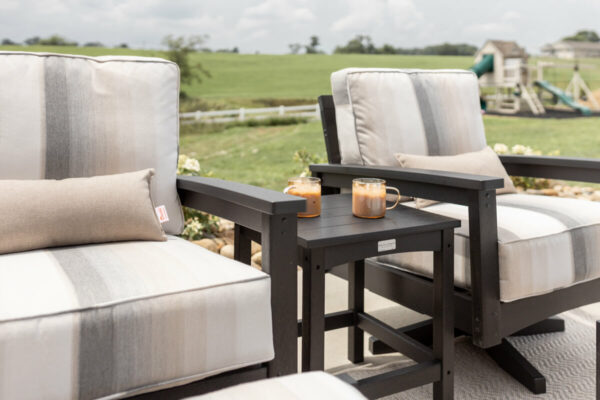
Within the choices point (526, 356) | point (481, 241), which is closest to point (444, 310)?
point (481, 241)

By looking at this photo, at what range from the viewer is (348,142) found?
2.04m

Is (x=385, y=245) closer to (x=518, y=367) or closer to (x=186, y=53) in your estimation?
(x=518, y=367)

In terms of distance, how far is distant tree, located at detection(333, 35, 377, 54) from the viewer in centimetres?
500

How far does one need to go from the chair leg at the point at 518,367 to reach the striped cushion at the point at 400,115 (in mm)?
698

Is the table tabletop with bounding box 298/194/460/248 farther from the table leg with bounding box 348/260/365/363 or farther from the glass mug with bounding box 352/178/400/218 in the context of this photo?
the table leg with bounding box 348/260/365/363

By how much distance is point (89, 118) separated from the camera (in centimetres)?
157

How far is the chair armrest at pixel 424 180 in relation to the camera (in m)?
1.51

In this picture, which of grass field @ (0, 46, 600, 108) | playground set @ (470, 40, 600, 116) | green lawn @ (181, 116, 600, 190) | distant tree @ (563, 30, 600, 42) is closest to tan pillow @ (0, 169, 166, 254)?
green lawn @ (181, 116, 600, 190)

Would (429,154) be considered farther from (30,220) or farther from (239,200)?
(30,220)

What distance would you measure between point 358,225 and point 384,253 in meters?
0.10

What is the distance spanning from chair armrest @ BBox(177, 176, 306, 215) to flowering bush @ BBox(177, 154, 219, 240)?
1.27 metres

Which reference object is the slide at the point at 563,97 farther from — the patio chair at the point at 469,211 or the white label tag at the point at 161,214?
the white label tag at the point at 161,214

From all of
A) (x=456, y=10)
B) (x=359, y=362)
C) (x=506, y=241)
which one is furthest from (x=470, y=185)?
(x=456, y=10)

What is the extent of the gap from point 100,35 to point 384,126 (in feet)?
9.21
